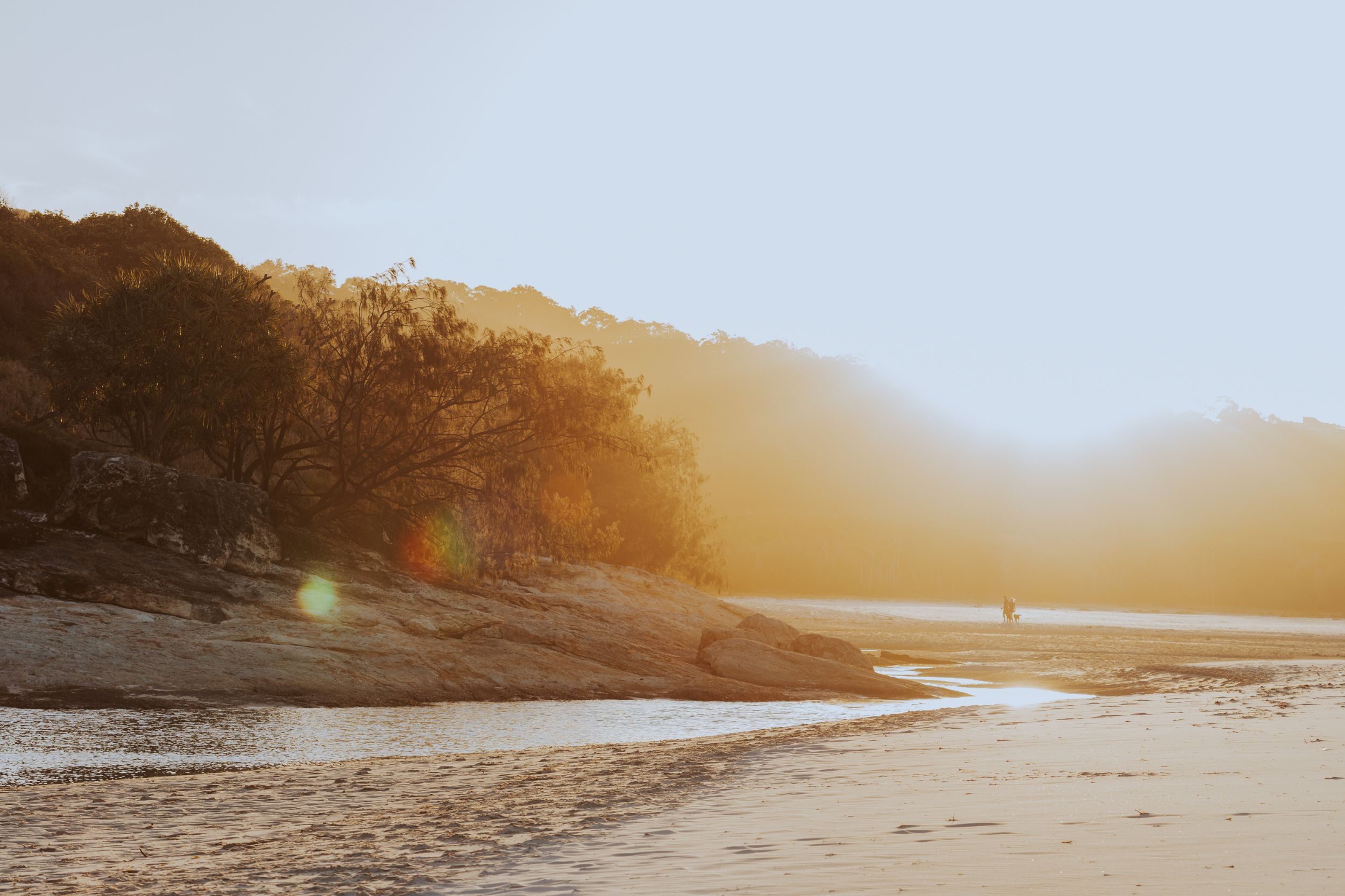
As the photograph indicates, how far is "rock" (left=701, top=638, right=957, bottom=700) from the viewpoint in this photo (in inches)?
984

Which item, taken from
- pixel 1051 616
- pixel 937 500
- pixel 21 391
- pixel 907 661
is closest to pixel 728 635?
pixel 907 661

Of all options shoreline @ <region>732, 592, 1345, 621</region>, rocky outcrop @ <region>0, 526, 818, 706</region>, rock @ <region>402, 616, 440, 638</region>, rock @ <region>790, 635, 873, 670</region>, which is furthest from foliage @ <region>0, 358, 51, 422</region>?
shoreline @ <region>732, 592, 1345, 621</region>

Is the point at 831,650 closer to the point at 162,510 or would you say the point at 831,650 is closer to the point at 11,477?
the point at 162,510

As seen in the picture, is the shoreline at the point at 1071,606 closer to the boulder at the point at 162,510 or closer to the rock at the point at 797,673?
the rock at the point at 797,673

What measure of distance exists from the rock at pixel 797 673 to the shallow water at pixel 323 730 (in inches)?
99.7

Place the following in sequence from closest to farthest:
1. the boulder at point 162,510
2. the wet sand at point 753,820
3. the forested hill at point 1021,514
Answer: the wet sand at point 753,820 < the boulder at point 162,510 < the forested hill at point 1021,514

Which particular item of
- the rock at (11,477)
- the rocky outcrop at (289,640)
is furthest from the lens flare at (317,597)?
the rock at (11,477)

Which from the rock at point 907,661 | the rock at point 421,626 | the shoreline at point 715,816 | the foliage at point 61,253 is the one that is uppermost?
the foliage at point 61,253

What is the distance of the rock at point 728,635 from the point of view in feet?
89.8

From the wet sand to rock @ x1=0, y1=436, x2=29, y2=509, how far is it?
13722mm

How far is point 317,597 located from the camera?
23.8 m

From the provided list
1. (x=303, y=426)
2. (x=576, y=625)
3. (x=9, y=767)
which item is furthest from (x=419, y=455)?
(x=9, y=767)

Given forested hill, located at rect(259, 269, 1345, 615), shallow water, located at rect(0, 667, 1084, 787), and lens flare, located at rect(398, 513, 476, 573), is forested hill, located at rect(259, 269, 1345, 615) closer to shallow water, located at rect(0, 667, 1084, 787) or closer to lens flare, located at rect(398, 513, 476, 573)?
lens flare, located at rect(398, 513, 476, 573)

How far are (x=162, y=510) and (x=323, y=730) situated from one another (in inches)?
376
